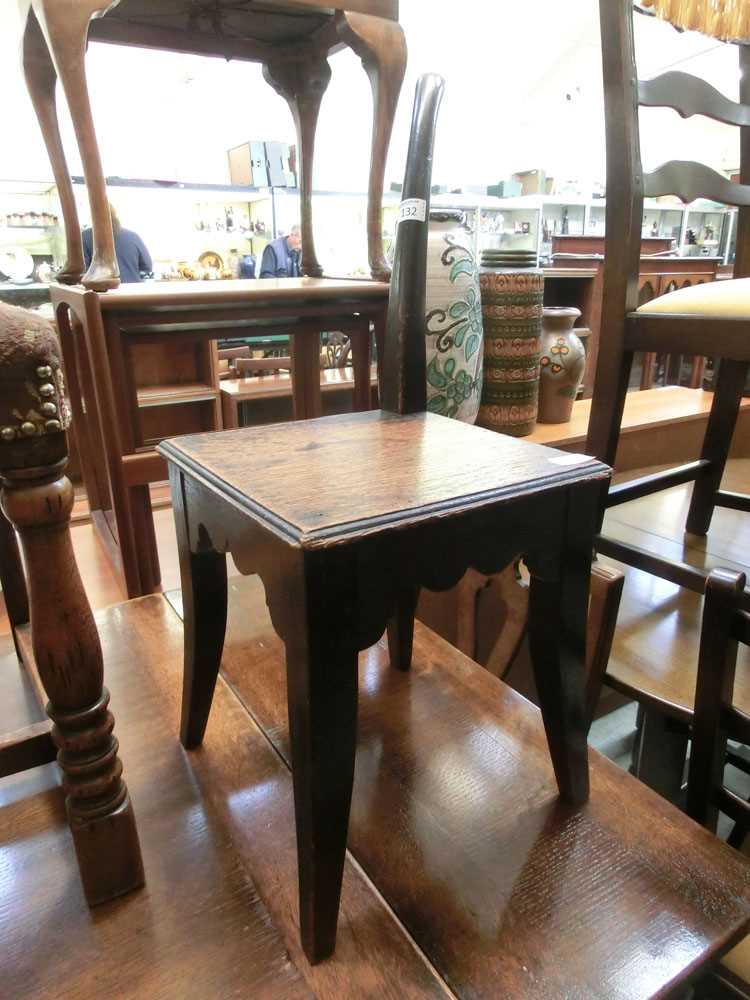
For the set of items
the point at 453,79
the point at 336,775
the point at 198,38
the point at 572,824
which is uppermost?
the point at 453,79

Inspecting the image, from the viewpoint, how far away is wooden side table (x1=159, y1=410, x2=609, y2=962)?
1.48 feet

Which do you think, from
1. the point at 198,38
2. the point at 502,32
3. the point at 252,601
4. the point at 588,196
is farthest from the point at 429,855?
the point at 502,32

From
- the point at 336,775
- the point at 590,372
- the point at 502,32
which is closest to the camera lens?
the point at 336,775

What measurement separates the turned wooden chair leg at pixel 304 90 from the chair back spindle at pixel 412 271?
716 mm

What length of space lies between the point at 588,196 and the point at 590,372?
3.50 metres

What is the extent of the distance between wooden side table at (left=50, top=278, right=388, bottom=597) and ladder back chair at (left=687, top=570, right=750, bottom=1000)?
76 cm

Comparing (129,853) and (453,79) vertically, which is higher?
(453,79)

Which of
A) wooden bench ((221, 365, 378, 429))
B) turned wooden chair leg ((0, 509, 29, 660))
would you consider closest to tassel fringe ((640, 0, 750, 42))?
turned wooden chair leg ((0, 509, 29, 660))

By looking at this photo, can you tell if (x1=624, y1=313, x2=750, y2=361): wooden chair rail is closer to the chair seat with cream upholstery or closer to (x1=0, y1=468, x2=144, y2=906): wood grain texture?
the chair seat with cream upholstery

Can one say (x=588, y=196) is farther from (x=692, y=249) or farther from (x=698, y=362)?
(x=698, y=362)

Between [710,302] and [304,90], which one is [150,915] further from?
[304,90]

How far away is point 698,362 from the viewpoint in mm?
3035

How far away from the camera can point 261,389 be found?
2791 mm

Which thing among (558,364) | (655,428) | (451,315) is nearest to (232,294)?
(451,315)
